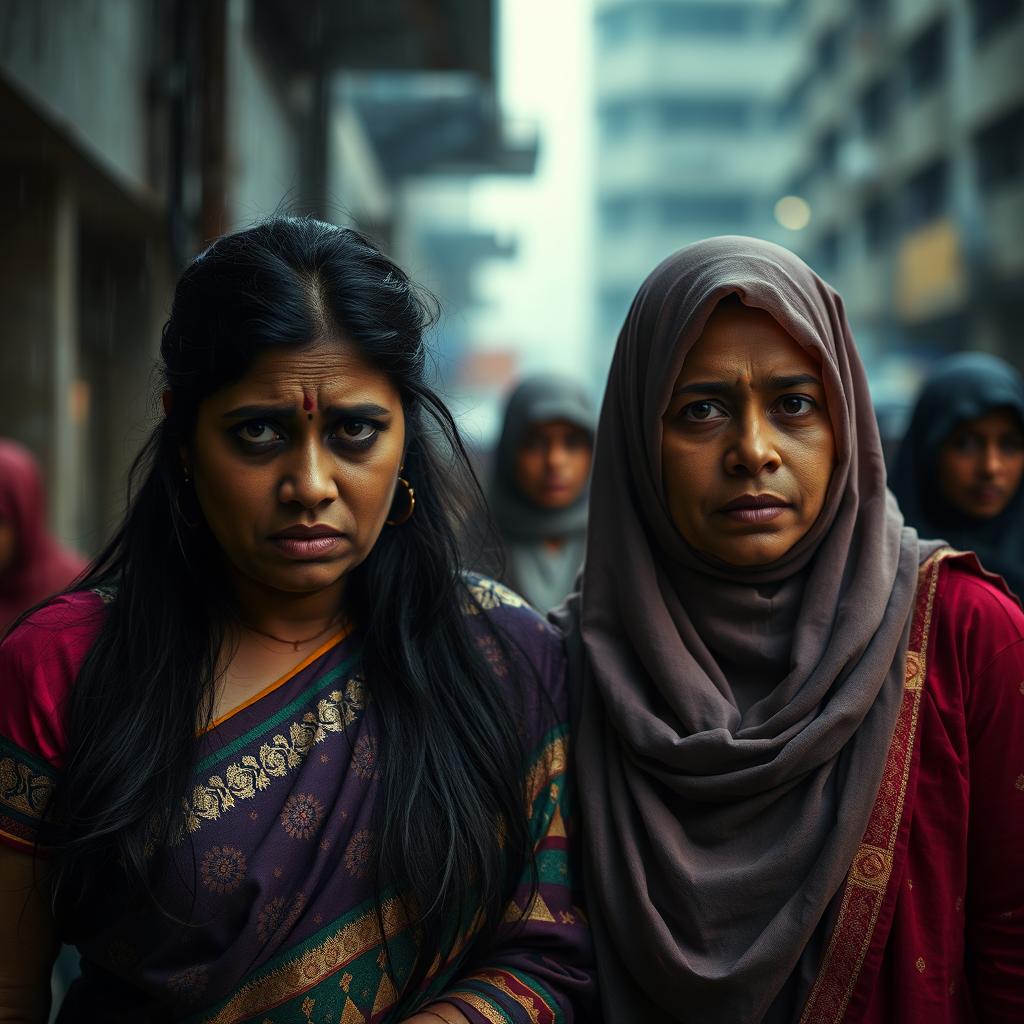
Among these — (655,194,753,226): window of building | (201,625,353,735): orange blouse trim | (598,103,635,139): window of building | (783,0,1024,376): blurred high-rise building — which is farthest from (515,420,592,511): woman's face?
(598,103,635,139): window of building

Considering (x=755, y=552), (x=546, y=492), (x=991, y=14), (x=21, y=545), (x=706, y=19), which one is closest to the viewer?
(x=755, y=552)

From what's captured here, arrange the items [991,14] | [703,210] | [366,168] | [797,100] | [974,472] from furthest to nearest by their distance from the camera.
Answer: [703,210]
[797,100]
[991,14]
[366,168]
[974,472]

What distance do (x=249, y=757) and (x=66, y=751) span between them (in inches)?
10.8

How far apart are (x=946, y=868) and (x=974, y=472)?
1.64 meters

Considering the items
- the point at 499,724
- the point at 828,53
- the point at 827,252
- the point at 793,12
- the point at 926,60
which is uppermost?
the point at 793,12

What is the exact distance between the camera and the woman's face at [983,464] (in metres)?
3.21

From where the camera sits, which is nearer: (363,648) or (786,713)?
(786,713)

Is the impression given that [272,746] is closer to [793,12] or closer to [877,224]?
[877,224]

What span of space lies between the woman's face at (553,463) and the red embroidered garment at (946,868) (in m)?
2.88

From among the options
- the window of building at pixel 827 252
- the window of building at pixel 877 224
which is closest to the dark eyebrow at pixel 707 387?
the window of building at pixel 877 224

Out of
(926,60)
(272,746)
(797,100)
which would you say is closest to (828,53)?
(797,100)

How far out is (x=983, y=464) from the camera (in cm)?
325

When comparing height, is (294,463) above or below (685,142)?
below

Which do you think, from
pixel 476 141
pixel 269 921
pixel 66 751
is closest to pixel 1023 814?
pixel 269 921
